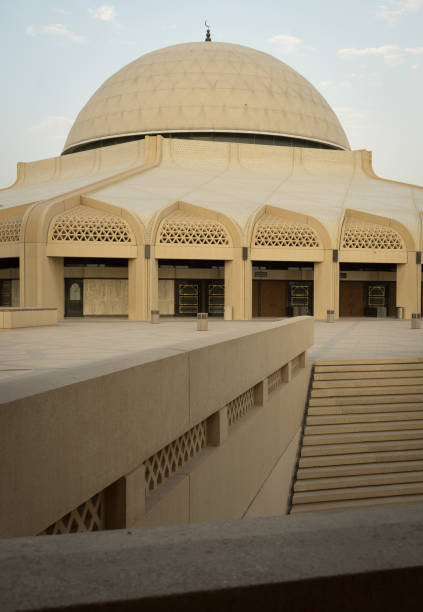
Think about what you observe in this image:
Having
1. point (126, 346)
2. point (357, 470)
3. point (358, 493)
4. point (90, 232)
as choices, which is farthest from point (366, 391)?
point (90, 232)

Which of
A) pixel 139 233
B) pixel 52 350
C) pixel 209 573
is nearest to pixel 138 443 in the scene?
pixel 209 573

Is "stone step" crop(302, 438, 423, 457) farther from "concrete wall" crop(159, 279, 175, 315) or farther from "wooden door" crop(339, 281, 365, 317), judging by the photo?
"wooden door" crop(339, 281, 365, 317)

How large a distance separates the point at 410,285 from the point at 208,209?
1026 centimetres

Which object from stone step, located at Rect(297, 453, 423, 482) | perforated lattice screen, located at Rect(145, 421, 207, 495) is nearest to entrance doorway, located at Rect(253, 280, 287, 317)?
stone step, located at Rect(297, 453, 423, 482)

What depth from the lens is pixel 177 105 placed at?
1451 inches

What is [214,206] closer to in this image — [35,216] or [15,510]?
[35,216]

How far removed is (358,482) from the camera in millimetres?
9766

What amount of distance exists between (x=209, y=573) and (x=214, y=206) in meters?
25.6

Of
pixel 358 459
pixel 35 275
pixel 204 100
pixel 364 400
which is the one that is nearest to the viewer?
pixel 358 459

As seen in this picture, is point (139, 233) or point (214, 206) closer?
point (139, 233)

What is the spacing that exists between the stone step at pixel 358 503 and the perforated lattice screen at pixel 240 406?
88.7 inches

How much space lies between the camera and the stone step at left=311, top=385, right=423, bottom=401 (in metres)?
12.0

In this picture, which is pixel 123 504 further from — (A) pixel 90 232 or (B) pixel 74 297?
(B) pixel 74 297

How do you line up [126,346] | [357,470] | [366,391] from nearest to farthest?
[357,470]
[126,346]
[366,391]
